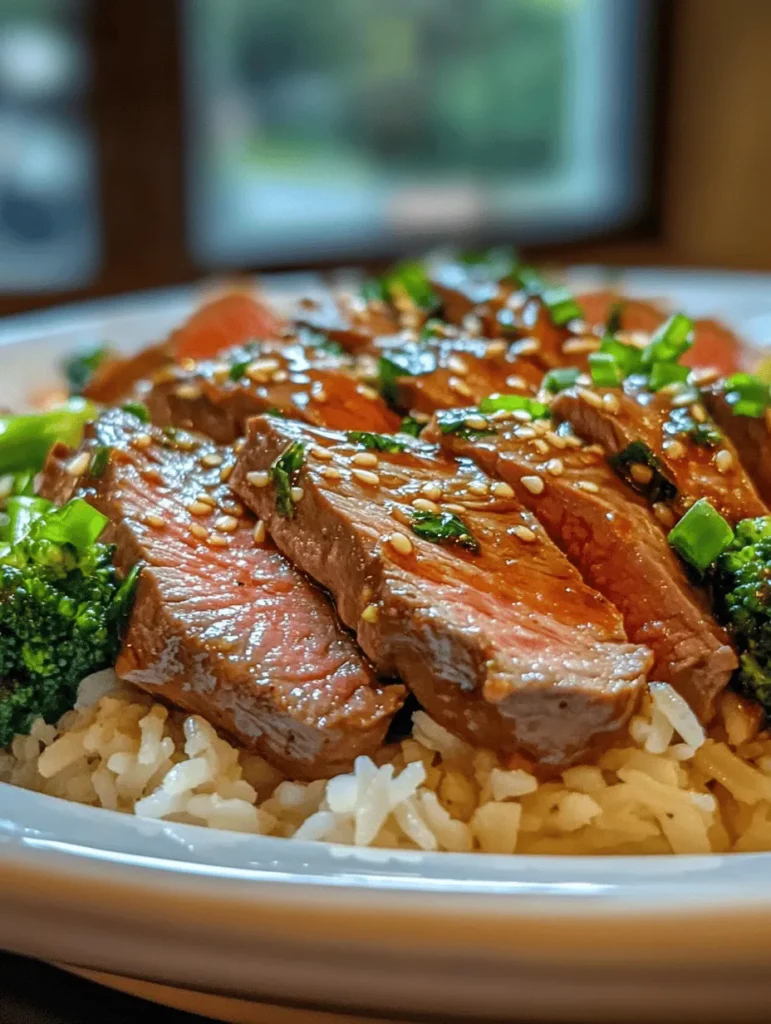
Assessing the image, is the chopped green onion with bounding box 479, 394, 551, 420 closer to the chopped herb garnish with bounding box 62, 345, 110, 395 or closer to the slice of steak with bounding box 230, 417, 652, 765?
the slice of steak with bounding box 230, 417, 652, 765

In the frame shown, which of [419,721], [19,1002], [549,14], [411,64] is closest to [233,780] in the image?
[419,721]

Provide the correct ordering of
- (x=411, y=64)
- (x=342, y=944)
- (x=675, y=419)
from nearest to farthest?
1. (x=342, y=944)
2. (x=675, y=419)
3. (x=411, y=64)

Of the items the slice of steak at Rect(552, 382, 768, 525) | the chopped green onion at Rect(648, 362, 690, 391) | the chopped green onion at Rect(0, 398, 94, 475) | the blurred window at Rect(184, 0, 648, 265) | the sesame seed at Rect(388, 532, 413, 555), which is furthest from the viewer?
the blurred window at Rect(184, 0, 648, 265)

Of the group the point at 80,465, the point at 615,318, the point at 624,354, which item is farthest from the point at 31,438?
the point at 615,318

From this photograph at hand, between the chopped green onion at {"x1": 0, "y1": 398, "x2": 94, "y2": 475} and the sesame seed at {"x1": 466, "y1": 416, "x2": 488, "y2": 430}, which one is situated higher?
the sesame seed at {"x1": 466, "y1": 416, "x2": 488, "y2": 430}

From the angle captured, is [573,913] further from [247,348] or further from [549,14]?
[549,14]

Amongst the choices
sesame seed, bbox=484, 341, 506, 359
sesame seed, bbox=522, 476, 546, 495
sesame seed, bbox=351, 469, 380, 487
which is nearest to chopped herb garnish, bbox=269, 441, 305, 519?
sesame seed, bbox=351, 469, 380, 487
